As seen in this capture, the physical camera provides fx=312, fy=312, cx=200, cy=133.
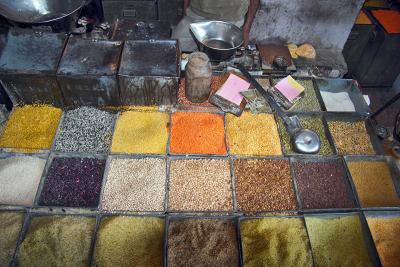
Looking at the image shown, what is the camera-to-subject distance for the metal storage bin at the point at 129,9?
16.4 ft

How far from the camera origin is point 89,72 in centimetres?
314

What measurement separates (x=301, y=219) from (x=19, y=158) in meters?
2.81

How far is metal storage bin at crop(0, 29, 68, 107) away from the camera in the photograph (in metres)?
3.09

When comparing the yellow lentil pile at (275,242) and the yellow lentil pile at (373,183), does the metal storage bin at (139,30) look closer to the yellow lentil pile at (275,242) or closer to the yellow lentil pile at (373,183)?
the yellow lentil pile at (275,242)

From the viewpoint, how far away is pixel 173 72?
10.6 ft

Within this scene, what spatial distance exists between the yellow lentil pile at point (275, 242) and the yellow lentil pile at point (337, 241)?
129mm

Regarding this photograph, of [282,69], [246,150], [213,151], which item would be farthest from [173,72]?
[282,69]

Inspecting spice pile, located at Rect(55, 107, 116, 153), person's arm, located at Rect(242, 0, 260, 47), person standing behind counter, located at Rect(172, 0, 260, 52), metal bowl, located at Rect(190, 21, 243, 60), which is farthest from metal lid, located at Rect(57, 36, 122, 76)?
person's arm, located at Rect(242, 0, 260, 47)

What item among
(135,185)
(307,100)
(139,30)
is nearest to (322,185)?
(307,100)

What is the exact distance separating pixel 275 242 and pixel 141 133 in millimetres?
1715

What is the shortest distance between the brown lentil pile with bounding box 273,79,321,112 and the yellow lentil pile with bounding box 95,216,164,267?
6.76 feet

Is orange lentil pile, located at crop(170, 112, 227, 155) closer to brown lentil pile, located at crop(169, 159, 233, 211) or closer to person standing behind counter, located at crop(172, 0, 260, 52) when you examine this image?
brown lentil pile, located at crop(169, 159, 233, 211)

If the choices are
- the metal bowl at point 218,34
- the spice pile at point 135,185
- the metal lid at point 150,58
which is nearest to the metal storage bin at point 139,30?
the metal lid at point 150,58

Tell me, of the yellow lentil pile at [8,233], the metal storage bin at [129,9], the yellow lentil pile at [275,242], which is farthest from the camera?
the metal storage bin at [129,9]
